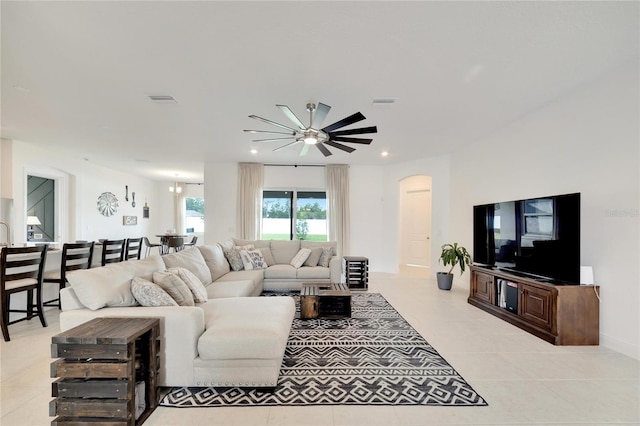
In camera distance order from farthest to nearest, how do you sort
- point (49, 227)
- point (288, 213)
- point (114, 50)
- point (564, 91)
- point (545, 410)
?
point (288, 213) → point (49, 227) → point (564, 91) → point (114, 50) → point (545, 410)

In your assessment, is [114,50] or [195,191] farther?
[195,191]

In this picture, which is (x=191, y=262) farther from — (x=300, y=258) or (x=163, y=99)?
(x=300, y=258)

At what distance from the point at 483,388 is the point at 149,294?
2687 millimetres

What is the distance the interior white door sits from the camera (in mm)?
7809

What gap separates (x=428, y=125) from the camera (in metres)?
4.35

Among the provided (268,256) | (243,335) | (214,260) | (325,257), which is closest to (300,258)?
(325,257)

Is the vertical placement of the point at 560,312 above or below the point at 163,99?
below

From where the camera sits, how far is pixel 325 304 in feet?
12.2

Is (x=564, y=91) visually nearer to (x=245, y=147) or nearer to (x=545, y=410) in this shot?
(x=545, y=410)

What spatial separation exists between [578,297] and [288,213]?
5896 millimetres

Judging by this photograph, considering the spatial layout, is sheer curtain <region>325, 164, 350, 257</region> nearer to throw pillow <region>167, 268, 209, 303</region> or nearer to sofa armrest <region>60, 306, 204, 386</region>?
throw pillow <region>167, 268, 209, 303</region>

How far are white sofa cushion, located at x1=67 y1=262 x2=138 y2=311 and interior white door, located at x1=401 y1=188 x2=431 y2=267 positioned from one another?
7.04 m

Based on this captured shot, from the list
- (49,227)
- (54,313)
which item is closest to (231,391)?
(54,313)

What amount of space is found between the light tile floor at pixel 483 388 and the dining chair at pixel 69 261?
523 mm
